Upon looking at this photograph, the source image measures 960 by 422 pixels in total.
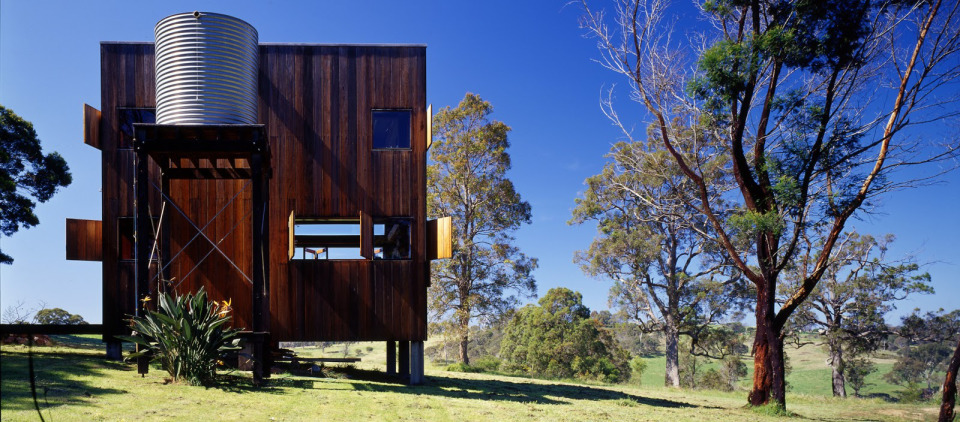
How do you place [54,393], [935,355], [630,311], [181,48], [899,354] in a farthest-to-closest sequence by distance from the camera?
[899,354] → [935,355] → [630,311] → [181,48] → [54,393]

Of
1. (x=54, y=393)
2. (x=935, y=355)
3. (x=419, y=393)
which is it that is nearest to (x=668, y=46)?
(x=419, y=393)

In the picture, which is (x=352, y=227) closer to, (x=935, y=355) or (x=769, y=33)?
(x=769, y=33)

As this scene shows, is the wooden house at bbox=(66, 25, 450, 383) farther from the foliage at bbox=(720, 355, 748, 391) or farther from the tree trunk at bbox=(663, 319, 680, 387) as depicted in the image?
the foliage at bbox=(720, 355, 748, 391)

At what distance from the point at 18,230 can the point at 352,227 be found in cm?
1326

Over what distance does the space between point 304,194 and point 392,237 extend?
7.07 ft

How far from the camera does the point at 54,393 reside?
29.1 ft

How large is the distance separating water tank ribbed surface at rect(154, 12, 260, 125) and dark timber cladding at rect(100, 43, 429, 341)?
204 centimetres

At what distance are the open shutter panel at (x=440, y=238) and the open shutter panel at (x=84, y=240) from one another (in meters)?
7.18

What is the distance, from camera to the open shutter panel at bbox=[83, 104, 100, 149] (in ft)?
47.3

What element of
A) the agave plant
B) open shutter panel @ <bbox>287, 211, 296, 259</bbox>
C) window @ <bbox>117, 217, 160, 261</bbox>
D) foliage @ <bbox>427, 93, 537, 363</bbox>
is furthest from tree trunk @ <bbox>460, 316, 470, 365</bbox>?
the agave plant

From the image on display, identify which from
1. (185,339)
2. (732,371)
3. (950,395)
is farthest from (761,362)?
(732,371)

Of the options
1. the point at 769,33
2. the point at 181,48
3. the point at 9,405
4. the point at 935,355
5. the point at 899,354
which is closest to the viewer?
the point at 9,405

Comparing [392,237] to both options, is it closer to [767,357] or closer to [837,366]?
[767,357]

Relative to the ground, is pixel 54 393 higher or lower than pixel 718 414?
higher
